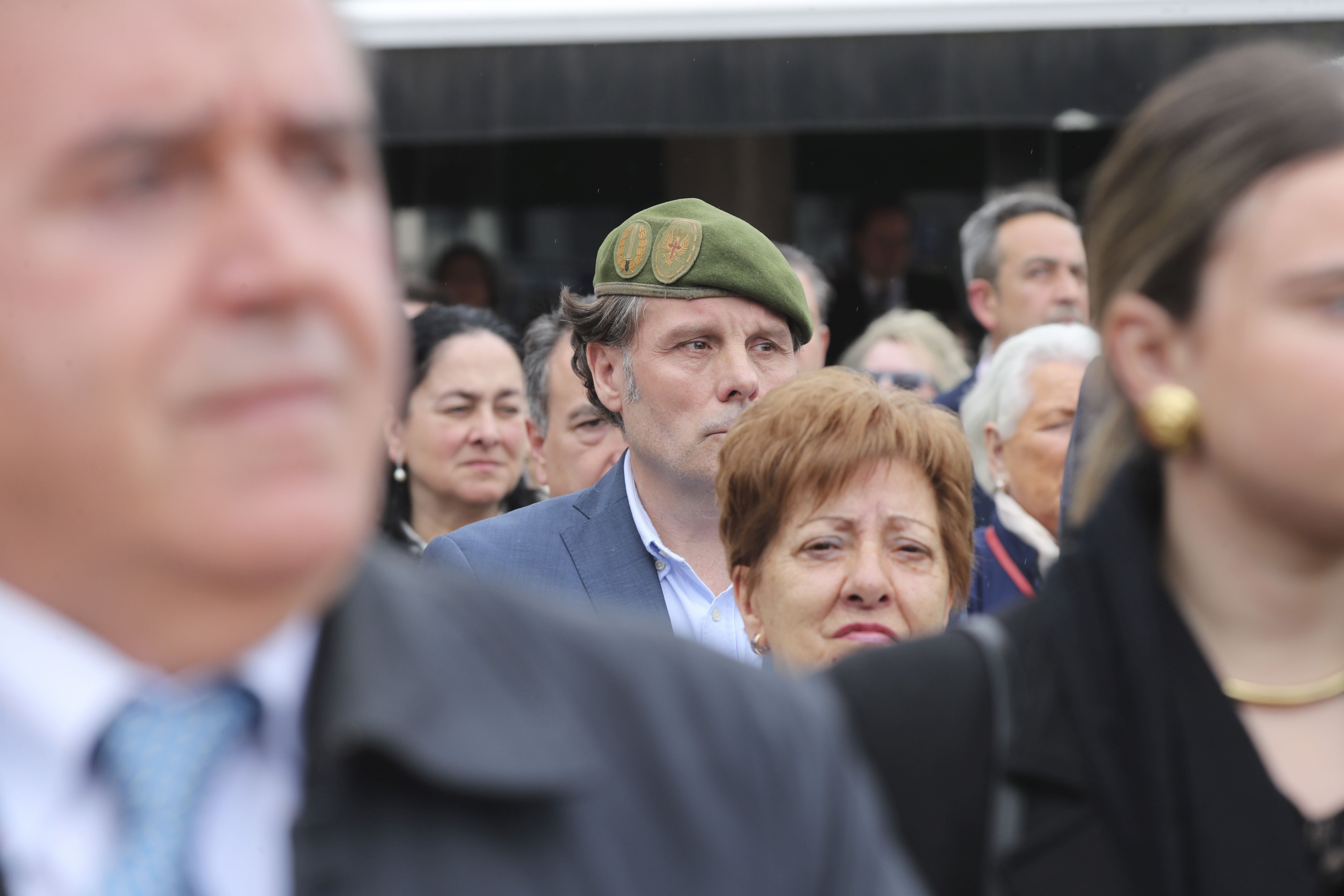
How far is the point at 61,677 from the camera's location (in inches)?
39.6

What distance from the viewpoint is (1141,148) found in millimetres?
1753

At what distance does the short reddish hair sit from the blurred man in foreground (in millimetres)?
1610

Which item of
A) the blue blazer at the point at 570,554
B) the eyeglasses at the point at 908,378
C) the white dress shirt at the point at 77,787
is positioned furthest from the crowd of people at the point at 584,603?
the eyeglasses at the point at 908,378

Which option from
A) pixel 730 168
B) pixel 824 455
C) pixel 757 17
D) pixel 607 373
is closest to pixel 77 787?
pixel 824 455

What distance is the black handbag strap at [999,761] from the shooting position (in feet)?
5.21

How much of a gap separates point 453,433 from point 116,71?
12.8 feet

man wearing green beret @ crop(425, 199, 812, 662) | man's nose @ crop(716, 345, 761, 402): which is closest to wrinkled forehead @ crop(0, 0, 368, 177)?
man wearing green beret @ crop(425, 199, 812, 662)

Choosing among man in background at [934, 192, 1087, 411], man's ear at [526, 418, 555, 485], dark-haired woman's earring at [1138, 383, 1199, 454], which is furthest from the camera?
man in background at [934, 192, 1087, 411]

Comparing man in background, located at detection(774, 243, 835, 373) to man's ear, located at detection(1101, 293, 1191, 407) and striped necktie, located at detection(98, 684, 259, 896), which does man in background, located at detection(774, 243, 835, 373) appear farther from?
striped necktie, located at detection(98, 684, 259, 896)

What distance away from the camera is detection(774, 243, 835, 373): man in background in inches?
195

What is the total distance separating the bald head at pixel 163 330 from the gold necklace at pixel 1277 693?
109 cm

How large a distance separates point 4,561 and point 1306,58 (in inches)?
58.8

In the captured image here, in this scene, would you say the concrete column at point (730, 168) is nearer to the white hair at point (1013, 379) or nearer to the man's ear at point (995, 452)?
the white hair at point (1013, 379)

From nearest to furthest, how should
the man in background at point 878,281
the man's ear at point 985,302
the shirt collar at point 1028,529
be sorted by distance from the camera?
the shirt collar at point 1028,529 < the man's ear at point 985,302 < the man in background at point 878,281
